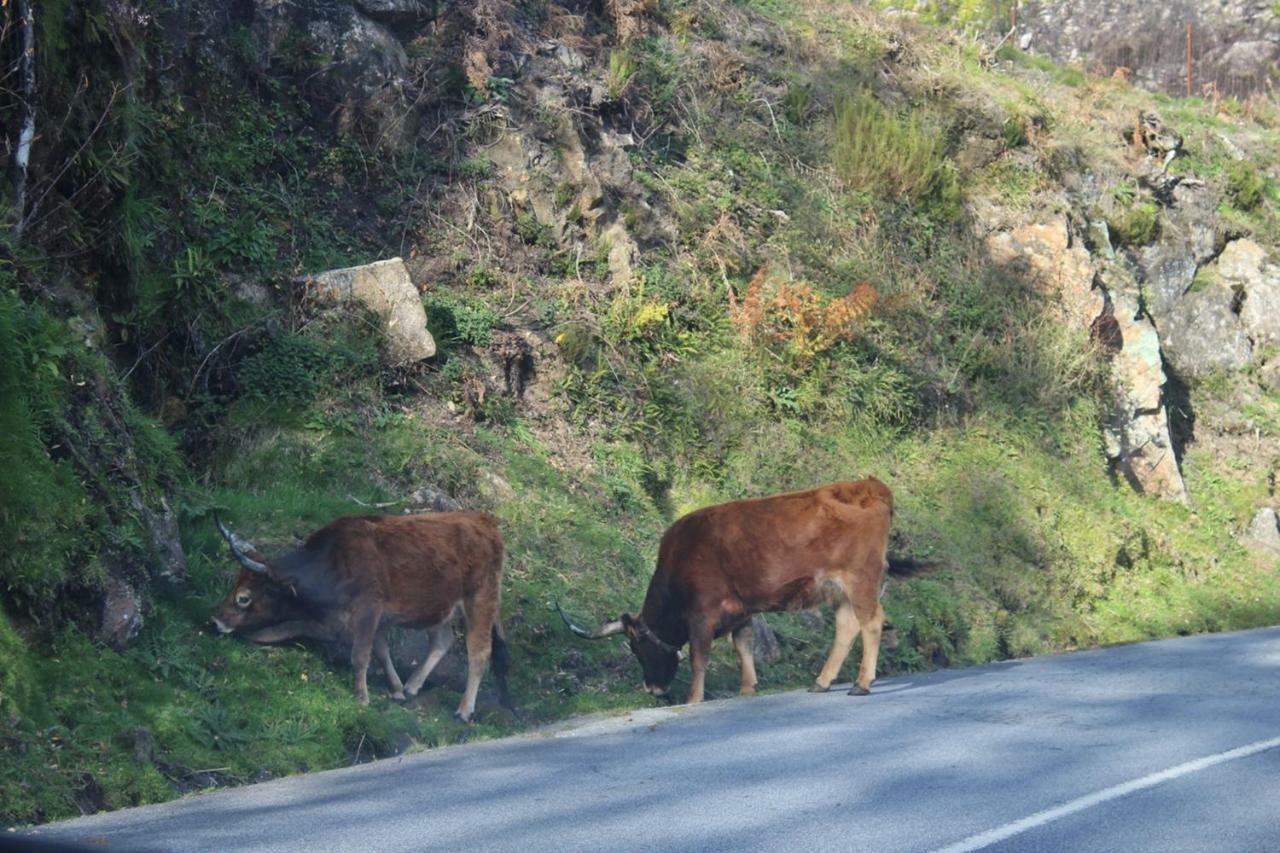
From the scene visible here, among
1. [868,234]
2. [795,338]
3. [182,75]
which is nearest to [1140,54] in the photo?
[868,234]

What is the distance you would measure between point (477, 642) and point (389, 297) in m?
5.54

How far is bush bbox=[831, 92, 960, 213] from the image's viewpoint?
974 inches

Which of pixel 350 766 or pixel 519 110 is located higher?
pixel 519 110

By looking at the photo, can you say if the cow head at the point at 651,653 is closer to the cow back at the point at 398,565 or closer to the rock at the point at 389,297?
the cow back at the point at 398,565

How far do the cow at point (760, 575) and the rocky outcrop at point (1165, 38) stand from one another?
33.6m

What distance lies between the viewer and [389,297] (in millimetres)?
16500

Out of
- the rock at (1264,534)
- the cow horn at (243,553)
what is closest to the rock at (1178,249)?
the rock at (1264,534)

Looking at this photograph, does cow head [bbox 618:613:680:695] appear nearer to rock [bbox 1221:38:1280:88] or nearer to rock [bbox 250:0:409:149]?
rock [bbox 250:0:409:149]

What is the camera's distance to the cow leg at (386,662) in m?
11.8

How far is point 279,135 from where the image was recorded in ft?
59.8

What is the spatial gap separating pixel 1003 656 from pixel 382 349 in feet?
26.6

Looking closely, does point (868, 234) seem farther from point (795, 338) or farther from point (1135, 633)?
point (1135, 633)

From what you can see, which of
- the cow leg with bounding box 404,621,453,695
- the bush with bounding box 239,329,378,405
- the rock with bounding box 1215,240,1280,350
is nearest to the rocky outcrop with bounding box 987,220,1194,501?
the rock with bounding box 1215,240,1280,350

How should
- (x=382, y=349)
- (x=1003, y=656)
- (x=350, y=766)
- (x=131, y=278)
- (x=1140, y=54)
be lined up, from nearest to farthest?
(x=350, y=766), (x=131, y=278), (x=382, y=349), (x=1003, y=656), (x=1140, y=54)
